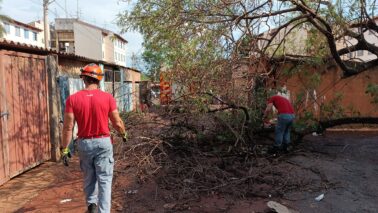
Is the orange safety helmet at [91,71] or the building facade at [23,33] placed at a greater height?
the building facade at [23,33]

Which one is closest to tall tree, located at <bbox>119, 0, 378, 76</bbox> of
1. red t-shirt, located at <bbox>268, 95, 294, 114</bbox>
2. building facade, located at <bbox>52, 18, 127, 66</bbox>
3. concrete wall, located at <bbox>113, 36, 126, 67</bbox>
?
red t-shirt, located at <bbox>268, 95, 294, 114</bbox>

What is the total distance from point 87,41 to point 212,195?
151 feet

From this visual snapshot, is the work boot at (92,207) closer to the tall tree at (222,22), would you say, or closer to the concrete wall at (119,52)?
the tall tree at (222,22)

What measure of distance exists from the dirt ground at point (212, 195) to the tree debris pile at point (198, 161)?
186mm

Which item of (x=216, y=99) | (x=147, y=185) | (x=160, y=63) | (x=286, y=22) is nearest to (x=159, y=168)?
(x=147, y=185)

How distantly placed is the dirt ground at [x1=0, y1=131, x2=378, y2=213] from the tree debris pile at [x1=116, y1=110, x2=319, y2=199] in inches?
7.3

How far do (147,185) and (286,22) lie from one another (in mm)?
4587

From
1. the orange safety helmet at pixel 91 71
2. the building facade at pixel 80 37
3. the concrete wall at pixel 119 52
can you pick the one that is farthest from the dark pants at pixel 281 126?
the concrete wall at pixel 119 52

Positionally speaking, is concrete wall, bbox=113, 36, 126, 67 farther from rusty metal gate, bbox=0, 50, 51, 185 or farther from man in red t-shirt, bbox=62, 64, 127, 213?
man in red t-shirt, bbox=62, 64, 127, 213

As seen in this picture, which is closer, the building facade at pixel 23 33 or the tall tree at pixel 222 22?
the tall tree at pixel 222 22

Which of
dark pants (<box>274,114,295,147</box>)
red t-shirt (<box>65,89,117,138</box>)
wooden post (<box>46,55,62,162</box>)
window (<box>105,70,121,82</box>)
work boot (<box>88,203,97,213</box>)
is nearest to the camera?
red t-shirt (<box>65,89,117,138</box>)

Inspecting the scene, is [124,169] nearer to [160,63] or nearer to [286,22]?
[160,63]

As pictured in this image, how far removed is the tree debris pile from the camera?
6.52 metres

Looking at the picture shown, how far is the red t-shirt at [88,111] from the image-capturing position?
466 cm
